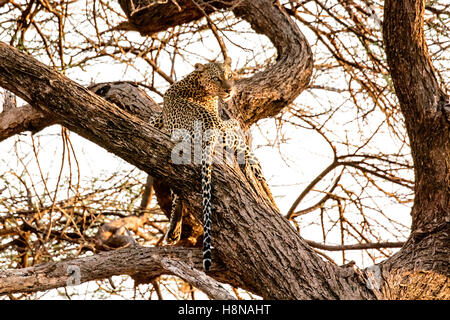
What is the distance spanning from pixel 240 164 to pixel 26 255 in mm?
2161

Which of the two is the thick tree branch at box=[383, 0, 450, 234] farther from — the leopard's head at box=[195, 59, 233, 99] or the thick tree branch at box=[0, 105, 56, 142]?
the thick tree branch at box=[0, 105, 56, 142]

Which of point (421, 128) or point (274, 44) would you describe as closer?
point (421, 128)

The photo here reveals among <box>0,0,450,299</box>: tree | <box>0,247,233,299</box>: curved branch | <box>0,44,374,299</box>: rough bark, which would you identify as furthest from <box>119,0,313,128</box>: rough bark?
<box>0,247,233,299</box>: curved branch

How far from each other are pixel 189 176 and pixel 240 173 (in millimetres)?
367

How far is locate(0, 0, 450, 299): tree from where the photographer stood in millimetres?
3564

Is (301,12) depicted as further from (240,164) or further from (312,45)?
(240,164)

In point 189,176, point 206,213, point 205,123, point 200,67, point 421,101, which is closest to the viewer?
point 206,213

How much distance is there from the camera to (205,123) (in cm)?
427

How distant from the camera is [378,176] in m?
5.62

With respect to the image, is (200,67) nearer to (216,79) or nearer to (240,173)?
(216,79)

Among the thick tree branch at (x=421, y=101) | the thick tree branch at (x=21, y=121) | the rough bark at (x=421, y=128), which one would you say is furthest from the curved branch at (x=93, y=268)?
the thick tree branch at (x=421, y=101)

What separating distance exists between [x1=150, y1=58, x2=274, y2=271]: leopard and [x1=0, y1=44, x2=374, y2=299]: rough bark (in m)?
0.08

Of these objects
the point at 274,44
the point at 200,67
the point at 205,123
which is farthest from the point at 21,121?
the point at 274,44

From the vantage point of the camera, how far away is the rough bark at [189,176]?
354cm
